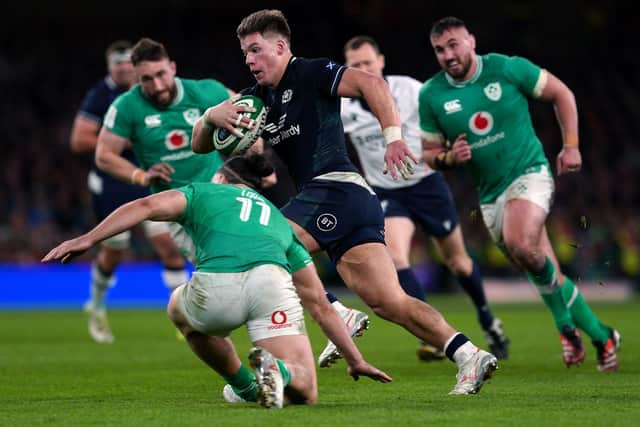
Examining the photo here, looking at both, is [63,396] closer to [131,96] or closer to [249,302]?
[249,302]

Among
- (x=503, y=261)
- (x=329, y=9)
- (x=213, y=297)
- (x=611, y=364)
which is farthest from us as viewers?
(x=329, y=9)

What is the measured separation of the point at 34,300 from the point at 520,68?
13.5 metres

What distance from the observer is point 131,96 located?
33.8ft

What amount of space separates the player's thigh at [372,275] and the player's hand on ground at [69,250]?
192 centimetres

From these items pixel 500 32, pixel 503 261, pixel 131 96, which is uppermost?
pixel 131 96

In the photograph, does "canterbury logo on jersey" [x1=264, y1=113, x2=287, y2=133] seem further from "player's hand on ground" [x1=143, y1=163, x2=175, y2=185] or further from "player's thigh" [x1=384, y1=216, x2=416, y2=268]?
"player's thigh" [x1=384, y1=216, x2=416, y2=268]

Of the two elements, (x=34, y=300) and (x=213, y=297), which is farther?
(x=34, y=300)

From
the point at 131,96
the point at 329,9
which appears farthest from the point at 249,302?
the point at 329,9

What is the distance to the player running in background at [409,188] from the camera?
10.2m

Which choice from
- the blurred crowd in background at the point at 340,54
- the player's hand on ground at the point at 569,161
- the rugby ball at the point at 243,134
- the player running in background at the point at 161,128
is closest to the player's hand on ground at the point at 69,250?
the rugby ball at the point at 243,134

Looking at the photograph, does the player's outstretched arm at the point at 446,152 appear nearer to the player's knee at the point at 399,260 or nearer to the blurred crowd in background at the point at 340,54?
the player's knee at the point at 399,260

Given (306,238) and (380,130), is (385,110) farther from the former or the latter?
(380,130)

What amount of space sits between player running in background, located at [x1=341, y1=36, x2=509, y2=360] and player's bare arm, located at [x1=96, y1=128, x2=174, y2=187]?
67.0 inches

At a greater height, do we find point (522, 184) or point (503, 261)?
point (522, 184)
